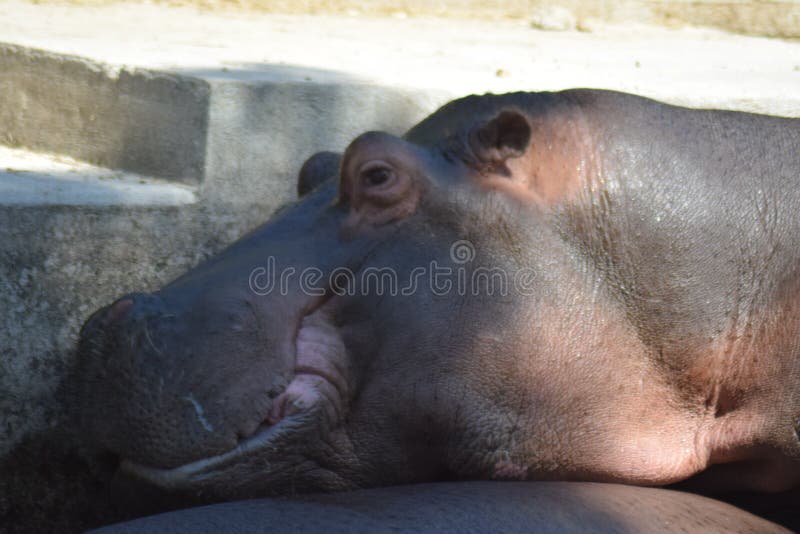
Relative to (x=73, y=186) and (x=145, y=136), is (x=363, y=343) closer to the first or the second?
(x=73, y=186)

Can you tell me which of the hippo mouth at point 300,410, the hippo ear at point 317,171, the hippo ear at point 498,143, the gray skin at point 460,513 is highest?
the hippo ear at point 498,143

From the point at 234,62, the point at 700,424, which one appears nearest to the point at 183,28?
the point at 234,62

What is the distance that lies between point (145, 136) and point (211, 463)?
1400 mm

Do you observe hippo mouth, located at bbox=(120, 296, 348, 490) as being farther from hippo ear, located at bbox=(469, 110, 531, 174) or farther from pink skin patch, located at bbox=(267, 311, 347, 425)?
hippo ear, located at bbox=(469, 110, 531, 174)

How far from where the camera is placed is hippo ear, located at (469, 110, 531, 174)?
257 centimetres

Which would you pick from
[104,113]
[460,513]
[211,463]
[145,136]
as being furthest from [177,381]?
[104,113]

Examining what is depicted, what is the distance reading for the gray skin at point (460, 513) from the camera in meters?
2.16

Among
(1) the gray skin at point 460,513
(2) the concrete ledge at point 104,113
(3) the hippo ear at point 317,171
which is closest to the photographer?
(1) the gray skin at point 460,513

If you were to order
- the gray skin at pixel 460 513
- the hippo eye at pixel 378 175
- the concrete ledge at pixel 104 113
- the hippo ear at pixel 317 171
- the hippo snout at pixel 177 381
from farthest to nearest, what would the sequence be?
the concrete ledge at pixel 104 113 → the hippo ear at pixel 317 171 → the hippo eye at pixel 378 175 → the hippo snout at pixel 177 381 → the gray skin at pixel 460 513

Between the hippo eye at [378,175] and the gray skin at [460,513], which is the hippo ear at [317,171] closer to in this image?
the hippo eye at [378,175]

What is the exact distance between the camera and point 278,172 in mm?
3357

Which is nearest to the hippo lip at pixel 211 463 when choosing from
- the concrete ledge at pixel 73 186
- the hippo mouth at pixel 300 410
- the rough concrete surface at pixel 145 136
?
the hippo mouth at pixel 300 410

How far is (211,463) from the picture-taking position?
2316mm

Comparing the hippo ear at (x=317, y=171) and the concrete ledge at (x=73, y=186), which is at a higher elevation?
the hippo ear at (x=317, y=171)
